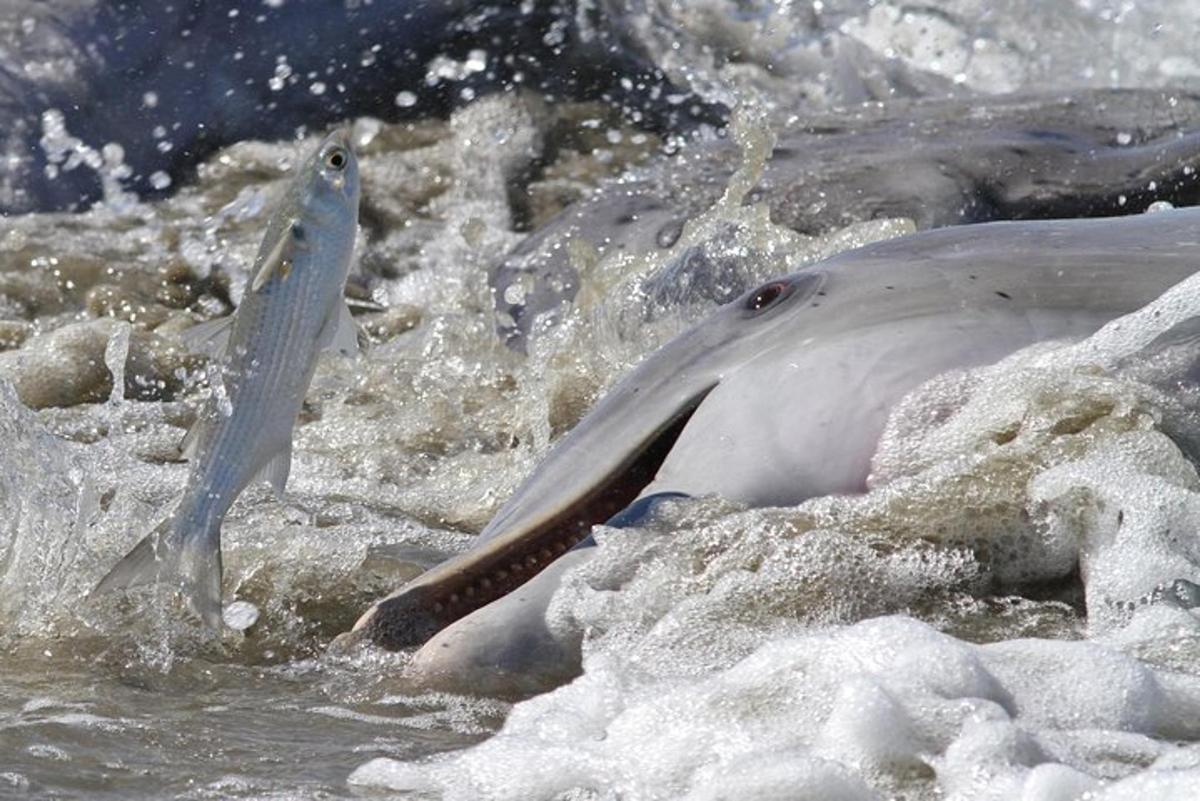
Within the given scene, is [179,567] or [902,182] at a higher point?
[179,567]

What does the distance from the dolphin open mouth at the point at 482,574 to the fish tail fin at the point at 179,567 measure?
0.80ft

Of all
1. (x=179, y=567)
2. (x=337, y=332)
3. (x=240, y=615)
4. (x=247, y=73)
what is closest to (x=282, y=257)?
(x=337, y=332)

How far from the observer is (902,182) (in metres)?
6.21

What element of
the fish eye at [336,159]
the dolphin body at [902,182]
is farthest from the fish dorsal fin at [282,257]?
the dolphin body at [902,182]

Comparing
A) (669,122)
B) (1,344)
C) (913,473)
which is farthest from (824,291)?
(669,122)

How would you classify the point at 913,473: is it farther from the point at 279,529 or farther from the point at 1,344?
the point at 1,344

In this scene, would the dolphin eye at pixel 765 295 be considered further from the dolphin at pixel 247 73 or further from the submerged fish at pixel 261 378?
the dolphin at pixel 247 73

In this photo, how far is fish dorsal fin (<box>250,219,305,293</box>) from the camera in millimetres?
3031

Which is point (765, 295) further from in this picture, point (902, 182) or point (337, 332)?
point (902, 182)

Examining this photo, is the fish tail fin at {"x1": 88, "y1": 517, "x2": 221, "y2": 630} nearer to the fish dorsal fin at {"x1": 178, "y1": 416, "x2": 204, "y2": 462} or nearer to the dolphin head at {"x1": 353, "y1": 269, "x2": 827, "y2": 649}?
the fish dorsal fin at {"x1": 178, "y1": 416, "x2": 204, "y2": 462}

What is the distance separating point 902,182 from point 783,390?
3335 millimetres

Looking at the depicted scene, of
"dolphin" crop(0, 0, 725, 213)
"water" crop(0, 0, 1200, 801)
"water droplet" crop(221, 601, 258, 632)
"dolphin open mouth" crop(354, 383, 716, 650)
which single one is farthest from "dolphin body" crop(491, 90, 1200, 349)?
"dolphin open mouth" crop(354, 383, 716, 650)

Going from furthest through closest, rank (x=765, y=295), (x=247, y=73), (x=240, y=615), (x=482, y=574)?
(x=247, y=73) → (x=240, y=615) → (x=765, y=295) → (x=482, y=574)

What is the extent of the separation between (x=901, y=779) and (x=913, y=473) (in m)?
0.85
